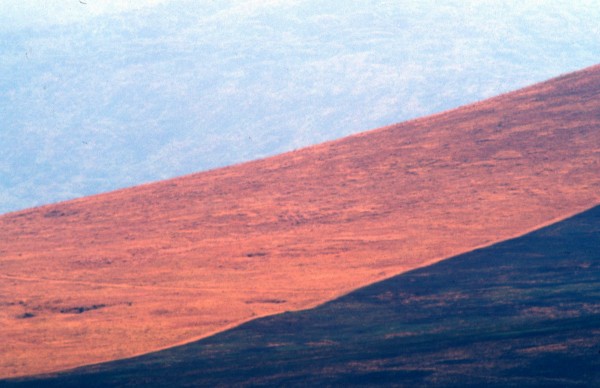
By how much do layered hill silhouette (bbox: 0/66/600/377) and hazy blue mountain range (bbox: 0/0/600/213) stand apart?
64231 millimetres

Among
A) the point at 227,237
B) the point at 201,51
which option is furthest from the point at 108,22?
the point at 227,237

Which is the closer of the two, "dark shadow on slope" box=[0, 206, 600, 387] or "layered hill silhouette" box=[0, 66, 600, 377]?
"dark shadow on slope" box=[0, 206, 600, 387]

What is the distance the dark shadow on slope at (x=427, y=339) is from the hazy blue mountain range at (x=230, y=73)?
73.7 metres

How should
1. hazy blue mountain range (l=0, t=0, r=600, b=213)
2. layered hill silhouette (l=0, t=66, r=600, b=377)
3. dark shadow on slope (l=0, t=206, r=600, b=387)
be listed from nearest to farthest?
dark shadow on slope (l=0, t=206, r=600, b=387) → layered hill silhouette (l=0, t=66, r=600, b=377) → hazy blue mountain range (l=0, t=0, r=600, b=213)

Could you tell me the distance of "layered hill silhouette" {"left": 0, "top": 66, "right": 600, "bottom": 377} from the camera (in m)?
11.8

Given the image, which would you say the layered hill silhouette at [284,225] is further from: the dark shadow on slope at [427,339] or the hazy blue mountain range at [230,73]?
the hazy blue mountain range at [230,73]

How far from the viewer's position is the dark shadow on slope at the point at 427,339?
838 centimetres

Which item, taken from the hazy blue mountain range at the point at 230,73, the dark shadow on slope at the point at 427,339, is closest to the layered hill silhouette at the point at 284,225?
the dark shadow on slope at the point at 427,339

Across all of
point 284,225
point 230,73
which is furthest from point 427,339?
point 230,73

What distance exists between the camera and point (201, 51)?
10575cm

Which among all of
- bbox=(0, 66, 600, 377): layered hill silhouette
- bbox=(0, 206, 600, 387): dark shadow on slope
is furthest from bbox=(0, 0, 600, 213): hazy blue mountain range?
bbox=(0, 206, 600, 387): dark shadow on slope

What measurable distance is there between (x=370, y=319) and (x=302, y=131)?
8074 cm

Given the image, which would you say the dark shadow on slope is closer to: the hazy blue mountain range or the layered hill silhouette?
the layered hill silhouette

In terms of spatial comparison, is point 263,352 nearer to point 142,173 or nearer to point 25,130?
point 142,173
